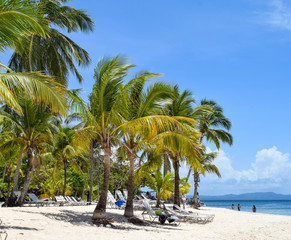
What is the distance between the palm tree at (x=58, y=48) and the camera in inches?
565

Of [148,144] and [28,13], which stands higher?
[28,13]

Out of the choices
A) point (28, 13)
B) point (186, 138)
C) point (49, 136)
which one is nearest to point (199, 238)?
point (186, 138)

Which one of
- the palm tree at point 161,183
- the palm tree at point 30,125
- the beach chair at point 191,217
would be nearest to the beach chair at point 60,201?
the palm tree at point 30,125

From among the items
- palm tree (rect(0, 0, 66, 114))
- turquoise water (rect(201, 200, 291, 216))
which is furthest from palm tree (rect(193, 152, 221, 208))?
turquoise water (rect(201, 200, 291, 216))

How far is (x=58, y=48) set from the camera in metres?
15.2

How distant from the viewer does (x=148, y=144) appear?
1340 centimetres

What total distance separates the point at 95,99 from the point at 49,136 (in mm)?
6191

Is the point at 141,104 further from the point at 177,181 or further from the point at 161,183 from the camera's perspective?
the point at 161,183

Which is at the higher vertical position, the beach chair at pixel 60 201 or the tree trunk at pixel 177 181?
the tree trunk at pixel 177 181

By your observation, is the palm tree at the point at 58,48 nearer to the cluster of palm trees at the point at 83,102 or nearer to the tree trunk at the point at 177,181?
the cluster of palm trees at the point at 83,102

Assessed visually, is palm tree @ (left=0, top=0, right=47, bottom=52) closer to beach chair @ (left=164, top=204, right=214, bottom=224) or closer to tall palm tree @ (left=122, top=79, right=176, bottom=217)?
tall palm tree @ (left=122, top=79, right=176, bottom=217)

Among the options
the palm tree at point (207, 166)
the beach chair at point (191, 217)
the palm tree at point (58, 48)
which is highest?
the palm tree at point (58, 48)

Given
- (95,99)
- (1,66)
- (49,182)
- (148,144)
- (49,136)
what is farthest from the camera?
(49,182)

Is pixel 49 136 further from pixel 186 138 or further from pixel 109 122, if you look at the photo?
pixel 186 138
